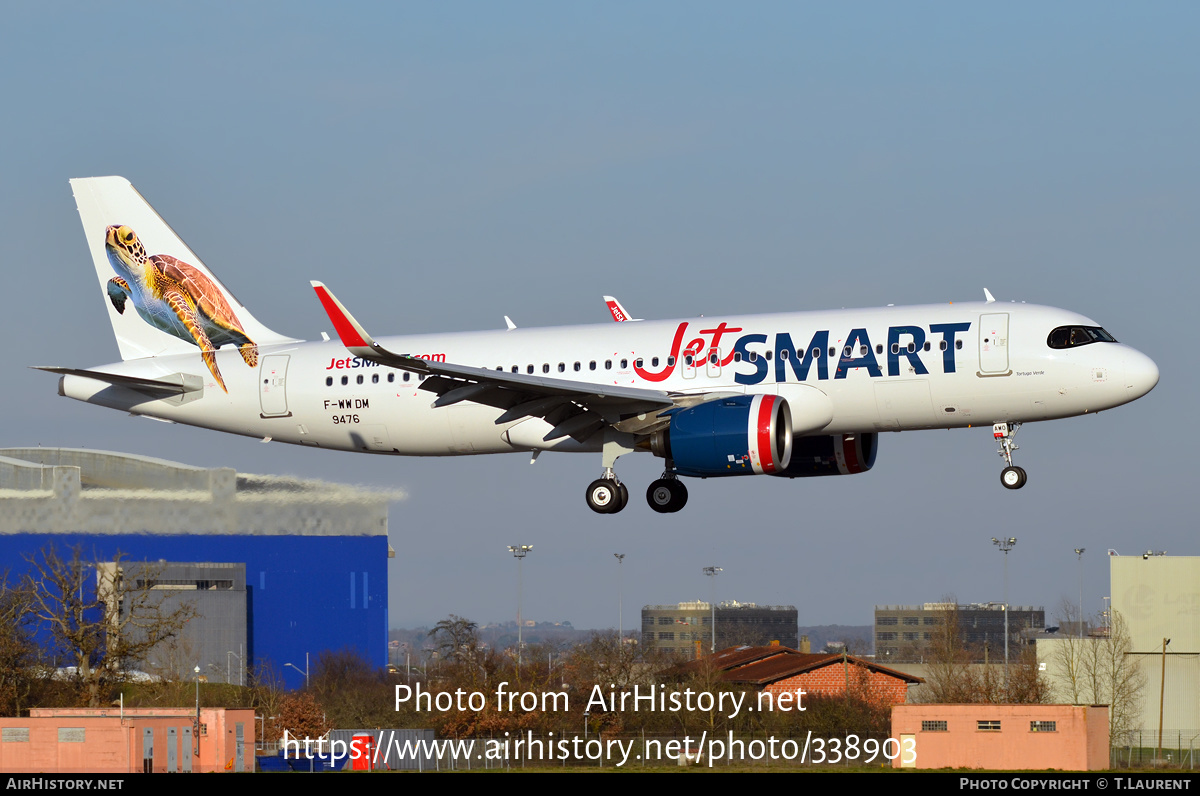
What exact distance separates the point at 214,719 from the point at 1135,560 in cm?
4952

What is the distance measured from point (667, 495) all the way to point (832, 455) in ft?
14.6

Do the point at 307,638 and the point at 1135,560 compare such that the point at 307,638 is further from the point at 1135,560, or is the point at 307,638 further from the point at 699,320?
the point at 699,320

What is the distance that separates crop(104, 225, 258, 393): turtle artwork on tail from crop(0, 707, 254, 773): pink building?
14302mm

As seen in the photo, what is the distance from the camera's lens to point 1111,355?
34500mm

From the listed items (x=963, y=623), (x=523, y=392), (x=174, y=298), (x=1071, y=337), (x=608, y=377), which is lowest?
(x=963, y=623)

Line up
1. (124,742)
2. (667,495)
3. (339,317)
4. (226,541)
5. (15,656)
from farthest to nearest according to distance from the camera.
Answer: (226,541) < (15,656) < (124,742) < (667,495) < (339,317)

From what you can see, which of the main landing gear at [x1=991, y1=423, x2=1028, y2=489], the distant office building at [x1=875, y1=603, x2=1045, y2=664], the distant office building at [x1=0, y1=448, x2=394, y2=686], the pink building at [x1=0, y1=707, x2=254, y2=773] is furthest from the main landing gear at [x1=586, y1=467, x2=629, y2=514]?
the distant office building at [x1=875, y1=603, x2=1045, y2=664]

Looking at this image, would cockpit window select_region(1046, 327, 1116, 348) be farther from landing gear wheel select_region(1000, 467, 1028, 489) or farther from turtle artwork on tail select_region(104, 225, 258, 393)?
turtle artwork on tail select_region(104, 225, 258, 393)

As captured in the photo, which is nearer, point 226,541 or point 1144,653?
point 226,541

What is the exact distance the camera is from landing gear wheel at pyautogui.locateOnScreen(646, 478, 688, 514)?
39344 mm

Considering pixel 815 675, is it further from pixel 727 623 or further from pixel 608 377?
pixel 727 623

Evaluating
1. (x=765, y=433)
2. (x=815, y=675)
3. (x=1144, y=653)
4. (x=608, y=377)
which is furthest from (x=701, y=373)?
(x=1144, y=653)

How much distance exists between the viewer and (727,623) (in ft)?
462
